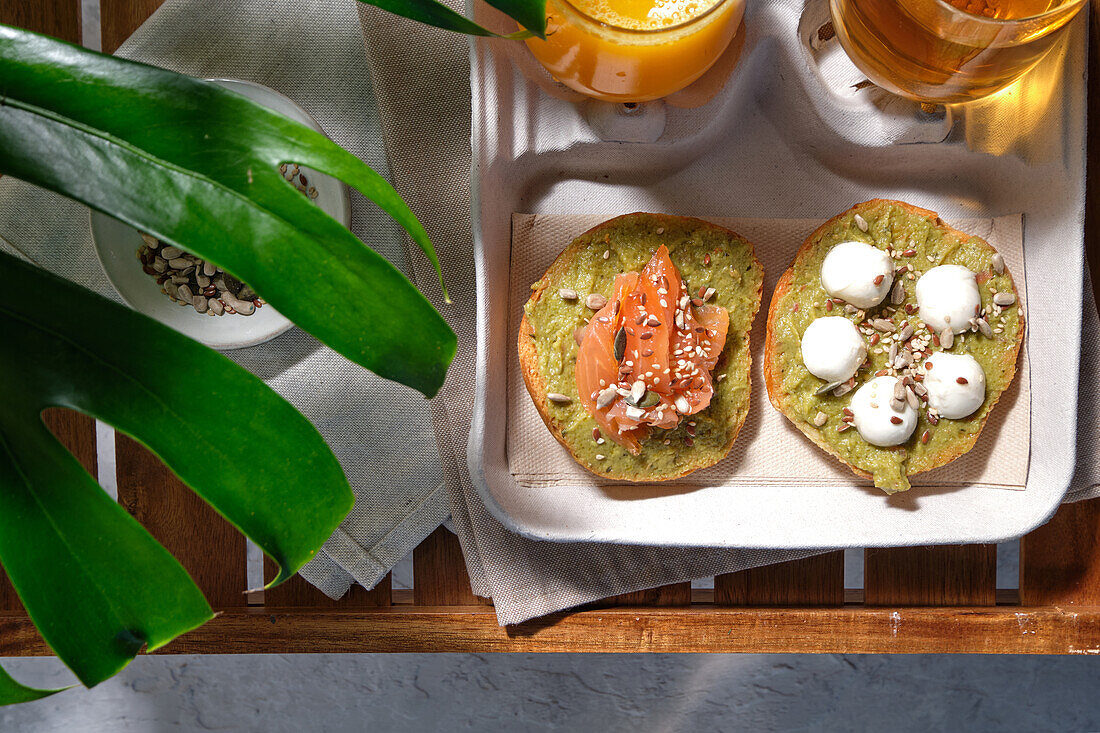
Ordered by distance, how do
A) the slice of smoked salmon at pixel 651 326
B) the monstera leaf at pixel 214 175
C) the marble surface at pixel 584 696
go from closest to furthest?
the monstera leaf at pixel 214 175
the slice of smoked salmon at pixel 651 326
the marble surface at pixel 584 696

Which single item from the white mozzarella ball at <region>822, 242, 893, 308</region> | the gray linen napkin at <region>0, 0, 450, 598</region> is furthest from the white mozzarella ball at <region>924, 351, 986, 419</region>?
the gray linen napkin at <region>0, 0, 450, 598</region>

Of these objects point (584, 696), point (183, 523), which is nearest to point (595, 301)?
point (183, 523)

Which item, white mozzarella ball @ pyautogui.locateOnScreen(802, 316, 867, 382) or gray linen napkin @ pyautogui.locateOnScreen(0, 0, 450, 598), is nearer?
white mozzarella ball @ pyautogui.locateOnScreen(802, 316, 867, 382)

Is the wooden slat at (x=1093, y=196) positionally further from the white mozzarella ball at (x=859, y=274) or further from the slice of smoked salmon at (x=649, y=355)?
the slice of smoked salmon at (x=649, y=355)

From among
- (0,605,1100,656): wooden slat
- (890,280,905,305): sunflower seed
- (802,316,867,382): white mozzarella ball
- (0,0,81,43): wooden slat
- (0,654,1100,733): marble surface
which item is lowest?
(0,654,1100,733): marble surface

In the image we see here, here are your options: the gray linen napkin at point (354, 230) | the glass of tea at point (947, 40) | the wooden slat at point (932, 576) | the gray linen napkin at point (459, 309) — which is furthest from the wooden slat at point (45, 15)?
the wooden slat at point (932, 576)

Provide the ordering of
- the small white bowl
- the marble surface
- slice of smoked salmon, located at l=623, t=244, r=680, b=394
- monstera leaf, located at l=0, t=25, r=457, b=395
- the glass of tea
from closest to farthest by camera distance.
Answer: monstera leaf, located at l=0, t=25, r=457, b=395 < the glass of tea < slice of smoked salmon, located at l=623, t=244, r=680, b=394 < the small white bowl < the marble surface

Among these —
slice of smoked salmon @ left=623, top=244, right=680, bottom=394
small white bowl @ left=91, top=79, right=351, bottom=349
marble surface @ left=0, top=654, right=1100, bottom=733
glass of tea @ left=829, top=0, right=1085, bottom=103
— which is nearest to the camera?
glass of tea @ left=829, top=0, right=1085, bottom=103

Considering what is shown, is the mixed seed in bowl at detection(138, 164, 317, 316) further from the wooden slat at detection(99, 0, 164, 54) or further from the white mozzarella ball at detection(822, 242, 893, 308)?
the white mozzarella ball at detection(822, 242, 893, 308)
